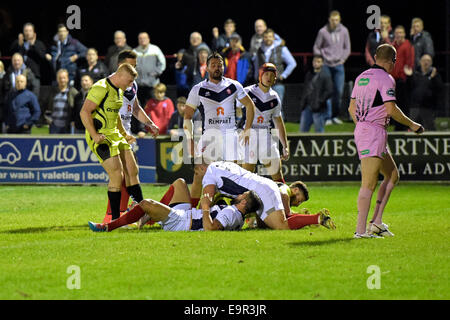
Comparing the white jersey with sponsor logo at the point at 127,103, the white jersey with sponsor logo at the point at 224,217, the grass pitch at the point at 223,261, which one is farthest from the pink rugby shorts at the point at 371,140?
the white jersey with sponsor logo at the point at 127,103

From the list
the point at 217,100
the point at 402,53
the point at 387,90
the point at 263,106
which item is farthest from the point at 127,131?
the point at 402,53

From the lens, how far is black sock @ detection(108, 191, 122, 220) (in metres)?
12.2

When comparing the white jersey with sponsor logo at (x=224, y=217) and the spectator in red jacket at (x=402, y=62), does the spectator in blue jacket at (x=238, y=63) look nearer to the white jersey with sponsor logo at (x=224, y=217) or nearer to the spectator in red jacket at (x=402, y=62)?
the spectator in red jacket at (x=402, y=62)

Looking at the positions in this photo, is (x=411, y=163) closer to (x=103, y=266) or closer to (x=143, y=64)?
(x=143, y=64)

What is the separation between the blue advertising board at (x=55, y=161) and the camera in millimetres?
18422

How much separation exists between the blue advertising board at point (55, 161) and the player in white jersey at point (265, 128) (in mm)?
4955

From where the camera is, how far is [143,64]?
68.4 ft

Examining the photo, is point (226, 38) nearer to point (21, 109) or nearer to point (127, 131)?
point (21, 109)

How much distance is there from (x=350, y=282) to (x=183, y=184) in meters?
4.08

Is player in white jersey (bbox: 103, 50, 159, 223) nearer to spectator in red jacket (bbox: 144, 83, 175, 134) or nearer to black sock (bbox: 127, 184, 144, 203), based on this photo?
black sock (bbox: 127, 184, 144, 203)

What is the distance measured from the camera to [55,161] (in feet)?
60.8

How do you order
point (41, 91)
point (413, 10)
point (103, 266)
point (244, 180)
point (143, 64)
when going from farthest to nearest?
point (413, 10) < point (41, 91) < point (143, 64) < point (244, 180) < point (103, 266)

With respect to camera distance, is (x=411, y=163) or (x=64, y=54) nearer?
(x=411, y=163)

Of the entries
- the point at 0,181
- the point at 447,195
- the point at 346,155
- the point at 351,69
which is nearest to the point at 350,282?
the point at 447,195
